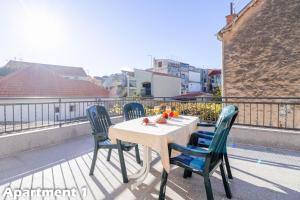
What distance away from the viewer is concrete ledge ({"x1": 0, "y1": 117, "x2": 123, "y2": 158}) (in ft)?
11.5

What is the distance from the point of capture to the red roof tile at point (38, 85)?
13.1 meters

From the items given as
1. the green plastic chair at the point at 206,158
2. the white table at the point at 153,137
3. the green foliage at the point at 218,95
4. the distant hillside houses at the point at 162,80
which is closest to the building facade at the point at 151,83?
the distant hillside houses at the point at 162,80

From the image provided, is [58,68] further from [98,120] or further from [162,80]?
[98,120]

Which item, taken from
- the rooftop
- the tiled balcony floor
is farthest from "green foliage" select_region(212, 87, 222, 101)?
the rooftop

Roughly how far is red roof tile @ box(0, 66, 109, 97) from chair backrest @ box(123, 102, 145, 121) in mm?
12075

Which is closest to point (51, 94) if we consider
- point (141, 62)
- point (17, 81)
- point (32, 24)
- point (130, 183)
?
point (17, 81)

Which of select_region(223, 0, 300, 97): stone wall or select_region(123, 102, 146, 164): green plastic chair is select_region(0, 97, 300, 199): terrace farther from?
select_region(223, 0, 300, 97): stone wall

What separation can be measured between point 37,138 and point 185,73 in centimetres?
2749

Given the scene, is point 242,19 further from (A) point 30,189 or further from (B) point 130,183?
(A) point 30,189

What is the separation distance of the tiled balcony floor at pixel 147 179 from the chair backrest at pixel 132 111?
0.70 m

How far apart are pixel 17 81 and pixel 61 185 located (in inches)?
547

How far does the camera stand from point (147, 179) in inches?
104

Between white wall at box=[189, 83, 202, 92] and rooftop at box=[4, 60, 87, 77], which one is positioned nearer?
rooftop at box=[4, 60, 87, 77]

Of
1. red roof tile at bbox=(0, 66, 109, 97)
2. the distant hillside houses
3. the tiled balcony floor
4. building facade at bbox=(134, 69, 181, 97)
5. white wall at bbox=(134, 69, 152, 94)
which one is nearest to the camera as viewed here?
the tiled balcony floor
